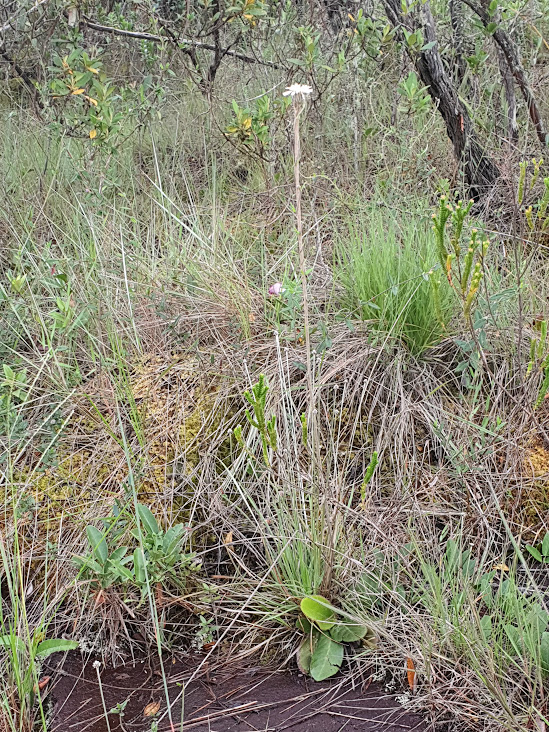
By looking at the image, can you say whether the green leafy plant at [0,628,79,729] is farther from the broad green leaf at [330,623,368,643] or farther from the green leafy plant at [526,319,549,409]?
the green leafy plant at [526,319,549,409]

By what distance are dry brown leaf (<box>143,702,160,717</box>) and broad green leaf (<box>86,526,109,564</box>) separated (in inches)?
14.8

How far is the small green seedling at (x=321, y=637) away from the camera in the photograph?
1701 millimetres

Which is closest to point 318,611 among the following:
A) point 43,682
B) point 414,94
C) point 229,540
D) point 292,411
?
point 229,540

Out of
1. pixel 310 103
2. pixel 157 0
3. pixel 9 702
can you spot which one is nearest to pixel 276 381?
pixel 9 702

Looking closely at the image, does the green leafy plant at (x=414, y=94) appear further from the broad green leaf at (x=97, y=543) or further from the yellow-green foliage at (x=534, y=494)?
the broad green leaf at (x=97, y=543)

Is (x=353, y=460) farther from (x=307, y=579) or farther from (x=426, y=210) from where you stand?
(x=426, y=210)

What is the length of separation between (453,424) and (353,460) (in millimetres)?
333

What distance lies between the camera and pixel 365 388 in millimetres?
2156

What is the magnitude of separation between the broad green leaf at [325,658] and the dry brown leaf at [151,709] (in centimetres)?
40

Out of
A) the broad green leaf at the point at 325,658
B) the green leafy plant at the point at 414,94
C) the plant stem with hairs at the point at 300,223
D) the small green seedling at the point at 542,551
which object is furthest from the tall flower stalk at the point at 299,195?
the green leafy plant at the point at 414,94

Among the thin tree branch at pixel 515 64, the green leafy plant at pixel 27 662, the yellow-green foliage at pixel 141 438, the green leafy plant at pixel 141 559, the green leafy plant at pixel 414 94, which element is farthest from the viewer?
the thin tree branch at pixel 515 64

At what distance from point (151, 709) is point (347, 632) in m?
0.53

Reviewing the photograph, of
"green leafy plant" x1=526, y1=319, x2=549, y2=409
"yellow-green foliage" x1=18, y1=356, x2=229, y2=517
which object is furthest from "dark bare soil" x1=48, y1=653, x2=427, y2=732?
"green leafy plant" x1=526, y1=319, x2=549, y2=409

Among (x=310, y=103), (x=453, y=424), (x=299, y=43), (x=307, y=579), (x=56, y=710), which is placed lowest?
(x=56, y=710)
